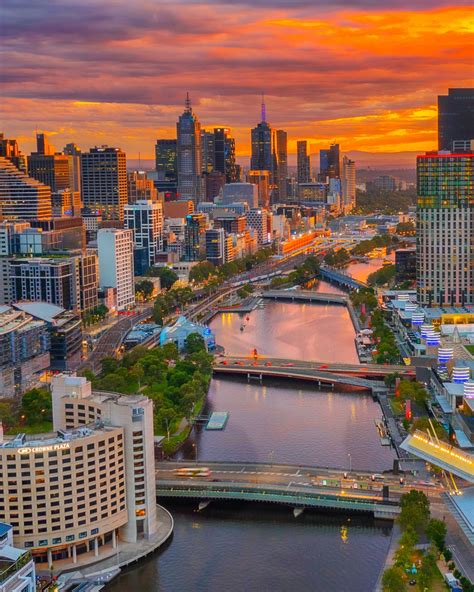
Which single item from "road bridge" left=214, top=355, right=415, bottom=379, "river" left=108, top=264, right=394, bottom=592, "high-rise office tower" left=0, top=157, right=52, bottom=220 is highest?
"high-rise office tower" left=0, top=157, right=52, bottom=220

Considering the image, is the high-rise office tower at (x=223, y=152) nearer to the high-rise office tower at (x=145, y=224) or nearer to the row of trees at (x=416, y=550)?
the high-rise office tower at (x=145, y=224)

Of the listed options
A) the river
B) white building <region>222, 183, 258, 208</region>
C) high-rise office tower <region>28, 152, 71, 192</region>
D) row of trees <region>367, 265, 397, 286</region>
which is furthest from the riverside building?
white building <region>222, 183, 258, 208</region>

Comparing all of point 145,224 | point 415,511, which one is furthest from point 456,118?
point 415,511

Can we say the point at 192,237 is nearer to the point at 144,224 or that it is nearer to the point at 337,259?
the point at 144,224

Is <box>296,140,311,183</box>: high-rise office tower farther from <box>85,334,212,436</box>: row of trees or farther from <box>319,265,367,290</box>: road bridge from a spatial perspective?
<box>85,334,212,436</box>: row of trees

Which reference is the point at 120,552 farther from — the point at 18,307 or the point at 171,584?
the point at 18,307
